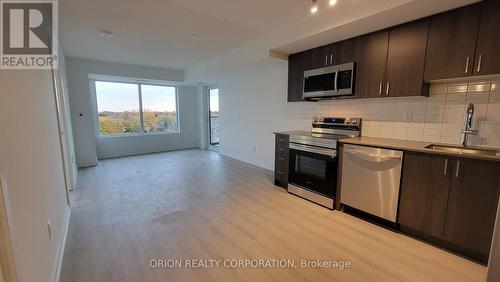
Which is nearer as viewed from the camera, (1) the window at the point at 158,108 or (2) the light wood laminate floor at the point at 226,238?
(2) the light wood laminate floor at the point at 226,238

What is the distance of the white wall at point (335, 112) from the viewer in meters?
2.22

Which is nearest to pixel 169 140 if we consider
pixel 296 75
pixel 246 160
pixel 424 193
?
pixel 246 160

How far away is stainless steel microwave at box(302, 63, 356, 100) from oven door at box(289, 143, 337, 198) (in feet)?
2.64

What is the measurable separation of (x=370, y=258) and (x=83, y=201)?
3.71m

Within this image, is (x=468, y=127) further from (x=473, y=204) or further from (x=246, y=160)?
(x=246, y=160)

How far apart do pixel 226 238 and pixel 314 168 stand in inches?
62.2

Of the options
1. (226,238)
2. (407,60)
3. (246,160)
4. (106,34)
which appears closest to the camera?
(226,238)

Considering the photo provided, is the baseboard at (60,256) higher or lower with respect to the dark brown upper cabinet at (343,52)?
lower

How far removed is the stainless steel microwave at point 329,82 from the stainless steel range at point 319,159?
1.57 feet

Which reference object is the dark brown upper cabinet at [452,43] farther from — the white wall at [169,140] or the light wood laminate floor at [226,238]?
the white wall at [169,140]

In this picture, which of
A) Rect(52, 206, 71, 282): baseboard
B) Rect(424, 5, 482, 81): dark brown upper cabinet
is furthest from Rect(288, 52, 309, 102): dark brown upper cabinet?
Rect(52, 206, 71, 282): baseboard

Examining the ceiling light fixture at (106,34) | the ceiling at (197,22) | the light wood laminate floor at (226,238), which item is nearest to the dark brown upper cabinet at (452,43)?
the ceiling at (197,22)

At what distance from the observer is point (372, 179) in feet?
8.25
